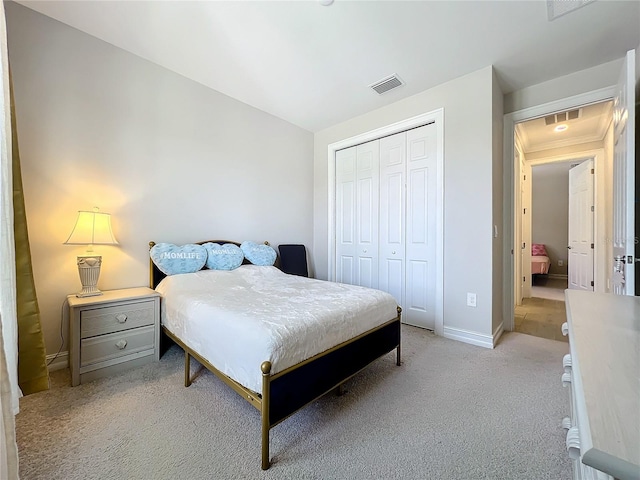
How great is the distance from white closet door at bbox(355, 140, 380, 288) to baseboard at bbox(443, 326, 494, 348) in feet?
3.38

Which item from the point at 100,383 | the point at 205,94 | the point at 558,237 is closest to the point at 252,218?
the point at 205,94

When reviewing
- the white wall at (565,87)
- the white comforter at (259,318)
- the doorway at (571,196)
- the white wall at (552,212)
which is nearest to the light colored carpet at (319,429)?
the white comforter at (259,318)

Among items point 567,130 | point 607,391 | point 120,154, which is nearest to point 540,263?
point 567,130

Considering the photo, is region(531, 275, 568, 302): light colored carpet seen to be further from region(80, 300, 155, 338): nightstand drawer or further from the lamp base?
the lamp base

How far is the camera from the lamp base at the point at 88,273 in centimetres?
206

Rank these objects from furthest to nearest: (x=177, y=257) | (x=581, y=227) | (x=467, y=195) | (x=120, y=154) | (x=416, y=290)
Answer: (x=581, y=227) < (x=416, y=290) < (x=467, y=195) < (x=177, y=257) < (x=120, y=154)

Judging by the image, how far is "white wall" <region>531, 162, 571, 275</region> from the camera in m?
6.45

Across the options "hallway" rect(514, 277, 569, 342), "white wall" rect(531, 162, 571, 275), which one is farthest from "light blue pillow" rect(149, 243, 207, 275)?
"white wall" rect(531, 162, 571, 275)

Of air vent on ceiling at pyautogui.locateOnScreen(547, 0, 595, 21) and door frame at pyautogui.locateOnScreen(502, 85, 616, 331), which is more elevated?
air vent on ceiling at pyautogui.locateOnScreen(547, 0, 595, 21)

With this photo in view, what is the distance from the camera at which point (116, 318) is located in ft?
6.63

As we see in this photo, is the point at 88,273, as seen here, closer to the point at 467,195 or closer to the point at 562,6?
the point at 467,195

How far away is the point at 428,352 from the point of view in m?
2.45

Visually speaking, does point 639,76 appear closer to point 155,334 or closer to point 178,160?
point 178,160

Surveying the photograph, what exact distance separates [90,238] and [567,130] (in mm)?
5923
